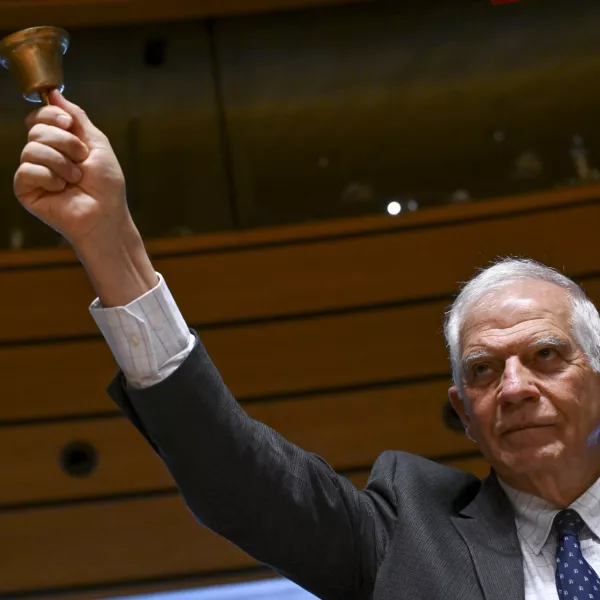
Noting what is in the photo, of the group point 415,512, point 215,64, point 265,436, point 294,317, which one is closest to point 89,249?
point 265,436

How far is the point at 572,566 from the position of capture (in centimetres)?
104

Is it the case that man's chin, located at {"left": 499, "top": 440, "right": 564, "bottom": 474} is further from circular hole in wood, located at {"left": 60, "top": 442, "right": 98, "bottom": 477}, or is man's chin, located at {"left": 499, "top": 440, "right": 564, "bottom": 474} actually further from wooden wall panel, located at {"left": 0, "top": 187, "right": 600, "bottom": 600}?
circular hole in wood, located at {"left": 60, "top": 442, "right": 98, "bottom": 477}

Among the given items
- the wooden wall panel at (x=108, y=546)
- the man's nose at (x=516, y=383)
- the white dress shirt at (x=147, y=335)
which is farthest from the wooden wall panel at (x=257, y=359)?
the white dress shirt at (x=147, y=335)

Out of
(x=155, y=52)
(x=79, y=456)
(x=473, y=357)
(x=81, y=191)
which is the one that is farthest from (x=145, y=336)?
(x=155, y=52)

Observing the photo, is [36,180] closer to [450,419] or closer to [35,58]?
[35,58]

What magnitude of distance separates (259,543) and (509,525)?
0.30m

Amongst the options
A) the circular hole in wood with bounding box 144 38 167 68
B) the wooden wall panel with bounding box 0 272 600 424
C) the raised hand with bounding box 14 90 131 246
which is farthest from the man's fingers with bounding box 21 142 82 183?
the circular hole in wood with bounding box 144 38 167 68

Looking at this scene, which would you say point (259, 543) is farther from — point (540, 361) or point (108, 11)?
point (108, 11)

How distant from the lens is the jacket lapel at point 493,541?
1036 millimetres

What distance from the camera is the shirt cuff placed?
87 centimetres

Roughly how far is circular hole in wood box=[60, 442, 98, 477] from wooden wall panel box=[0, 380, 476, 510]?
12mm

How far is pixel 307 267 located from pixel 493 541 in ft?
5.85

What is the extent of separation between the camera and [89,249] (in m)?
0.85

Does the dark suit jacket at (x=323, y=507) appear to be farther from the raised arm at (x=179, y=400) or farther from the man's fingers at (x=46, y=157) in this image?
the man's fingers at (x=46, y=157)
